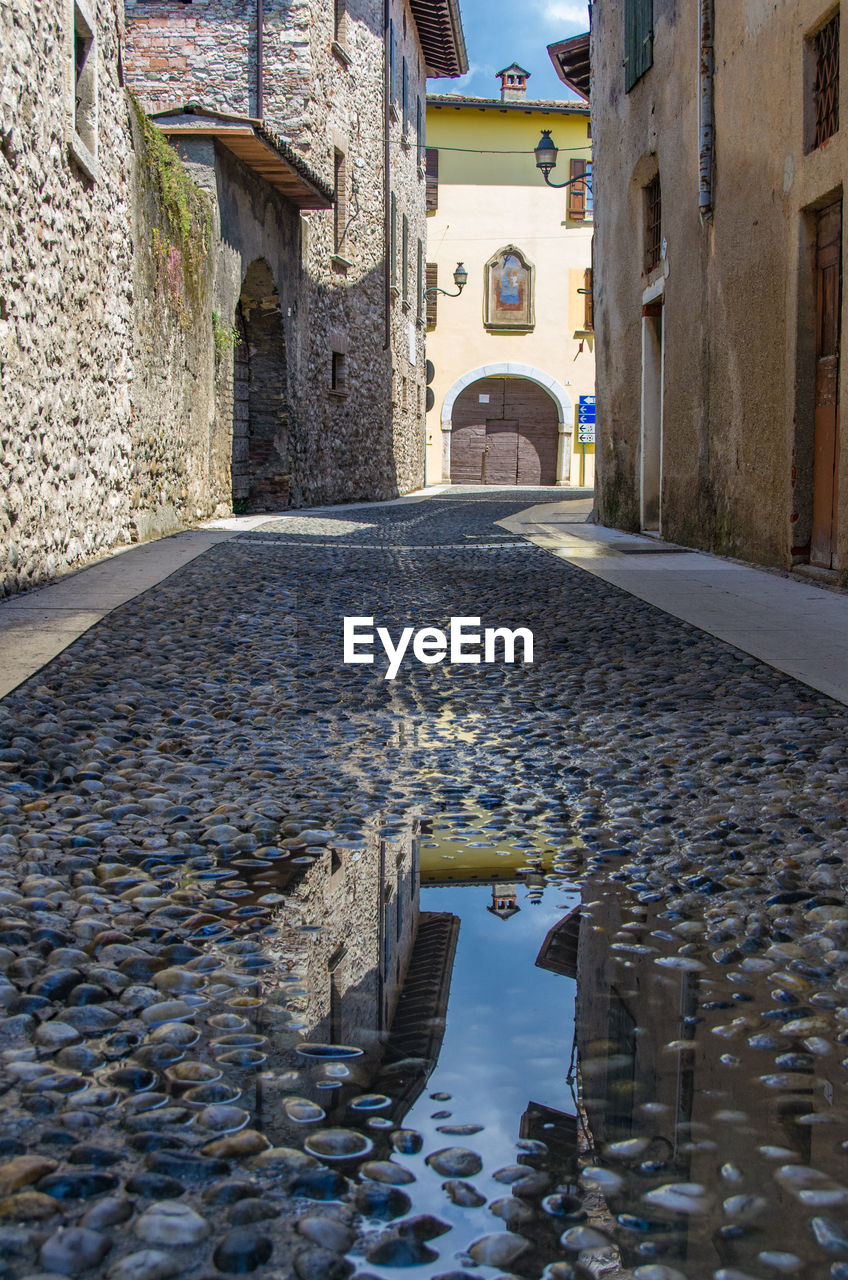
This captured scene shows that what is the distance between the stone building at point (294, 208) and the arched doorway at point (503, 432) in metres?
10.9

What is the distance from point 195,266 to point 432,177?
22.0 meters

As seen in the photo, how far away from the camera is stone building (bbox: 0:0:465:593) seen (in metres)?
6.83

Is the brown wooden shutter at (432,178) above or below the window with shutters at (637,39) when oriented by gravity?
above

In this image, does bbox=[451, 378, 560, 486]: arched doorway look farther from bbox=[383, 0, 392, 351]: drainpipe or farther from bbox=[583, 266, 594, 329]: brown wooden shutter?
bbox=[383, 0, 392, 351]: drainpipe

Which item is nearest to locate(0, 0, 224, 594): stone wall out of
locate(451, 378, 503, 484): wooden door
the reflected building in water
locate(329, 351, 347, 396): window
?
the reflected building in water

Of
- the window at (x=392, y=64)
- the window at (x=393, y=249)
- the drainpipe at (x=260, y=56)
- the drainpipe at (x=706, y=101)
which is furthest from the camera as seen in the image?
the window at (x=393, y=249)

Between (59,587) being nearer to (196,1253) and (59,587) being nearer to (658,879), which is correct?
(658,879)

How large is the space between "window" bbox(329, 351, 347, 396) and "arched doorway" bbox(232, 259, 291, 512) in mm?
3339

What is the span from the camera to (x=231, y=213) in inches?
527

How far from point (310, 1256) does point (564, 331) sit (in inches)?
1310

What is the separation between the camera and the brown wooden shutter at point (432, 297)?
107ft

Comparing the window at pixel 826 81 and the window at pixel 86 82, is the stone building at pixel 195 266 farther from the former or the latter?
the window at pixel 826 81

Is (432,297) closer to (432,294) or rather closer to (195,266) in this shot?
(432,294)

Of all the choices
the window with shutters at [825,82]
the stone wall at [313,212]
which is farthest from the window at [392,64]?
the window with shutters at [825,82]
